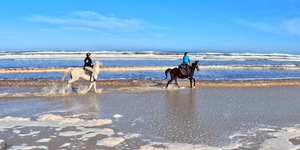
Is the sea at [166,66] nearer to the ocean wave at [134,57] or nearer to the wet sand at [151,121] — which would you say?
the ocean wave at [134,57]

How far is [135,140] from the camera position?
20.7 ft

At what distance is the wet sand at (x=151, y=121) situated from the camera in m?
6.16

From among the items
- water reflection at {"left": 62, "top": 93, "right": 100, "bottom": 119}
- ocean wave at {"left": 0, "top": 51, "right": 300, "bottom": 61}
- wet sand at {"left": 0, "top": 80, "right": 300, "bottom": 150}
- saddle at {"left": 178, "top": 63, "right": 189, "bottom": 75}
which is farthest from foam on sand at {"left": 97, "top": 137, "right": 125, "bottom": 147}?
ocean wave at {"left": 0, "top": 51, "right": 300, "bottom": 61}

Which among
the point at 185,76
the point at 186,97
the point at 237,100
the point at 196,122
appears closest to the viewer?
the point at 196,122

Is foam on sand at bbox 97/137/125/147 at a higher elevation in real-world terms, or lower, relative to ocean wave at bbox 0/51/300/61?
lower

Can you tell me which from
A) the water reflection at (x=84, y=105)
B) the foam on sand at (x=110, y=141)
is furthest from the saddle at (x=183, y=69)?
the foam on sand at (x=110, y=141)

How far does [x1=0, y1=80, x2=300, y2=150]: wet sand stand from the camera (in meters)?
6.16

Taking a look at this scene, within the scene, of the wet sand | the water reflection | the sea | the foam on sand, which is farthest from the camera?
the sea

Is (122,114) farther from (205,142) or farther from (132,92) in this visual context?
(132,92)

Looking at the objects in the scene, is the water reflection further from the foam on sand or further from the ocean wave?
the ocean wave

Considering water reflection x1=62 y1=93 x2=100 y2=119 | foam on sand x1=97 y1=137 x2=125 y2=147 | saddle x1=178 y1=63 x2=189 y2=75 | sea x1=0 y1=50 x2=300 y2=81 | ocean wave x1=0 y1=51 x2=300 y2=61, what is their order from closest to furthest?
foam on sand x1=97 y1=137 x2=125 y2=147 < water reflection x1=62 y1=93 x2=100 y2=119 < saddle x1=178 y1=63 x2=189 y2=75 < sea x1=0 y1=50 x2=300 y2=81 < ocean wave x1=0 y1=51 x2=300 y2=61

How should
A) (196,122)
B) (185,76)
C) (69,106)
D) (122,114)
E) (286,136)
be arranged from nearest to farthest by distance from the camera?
(286,136) → (196,122) → (122,114) → (69,106) → (185,76)

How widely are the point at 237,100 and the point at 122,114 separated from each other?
202 inches

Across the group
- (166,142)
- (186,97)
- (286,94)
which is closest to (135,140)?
(166,142)
